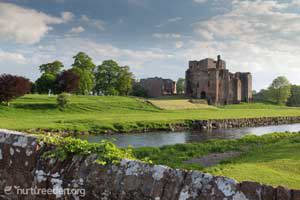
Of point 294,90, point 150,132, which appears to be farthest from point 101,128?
point 294,90

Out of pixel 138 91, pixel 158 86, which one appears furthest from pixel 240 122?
pixel 158 86

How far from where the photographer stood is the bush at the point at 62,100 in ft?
183

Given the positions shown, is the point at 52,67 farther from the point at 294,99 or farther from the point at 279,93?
the point at 294,99

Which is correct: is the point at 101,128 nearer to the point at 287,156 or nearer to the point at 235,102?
the point at 287,156

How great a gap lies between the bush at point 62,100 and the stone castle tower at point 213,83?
1965 inches

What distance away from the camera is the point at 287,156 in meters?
16.5

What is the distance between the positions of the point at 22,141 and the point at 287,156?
46.5 ft

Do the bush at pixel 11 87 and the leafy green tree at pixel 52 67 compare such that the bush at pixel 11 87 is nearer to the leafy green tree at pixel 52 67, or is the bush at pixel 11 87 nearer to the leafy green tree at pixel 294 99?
the leafy green tree at pixel 52 67

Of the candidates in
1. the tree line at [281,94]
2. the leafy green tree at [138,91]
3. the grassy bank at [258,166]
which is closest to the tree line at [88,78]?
the leafy green tree at [138,91]

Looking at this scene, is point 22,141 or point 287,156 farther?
point 287,156

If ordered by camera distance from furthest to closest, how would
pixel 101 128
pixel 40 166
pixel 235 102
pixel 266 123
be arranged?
pixel 235 102, pixel 266 123, pixel 101 128, pixel 40 166

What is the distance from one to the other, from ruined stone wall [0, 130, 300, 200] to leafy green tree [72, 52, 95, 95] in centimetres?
7895

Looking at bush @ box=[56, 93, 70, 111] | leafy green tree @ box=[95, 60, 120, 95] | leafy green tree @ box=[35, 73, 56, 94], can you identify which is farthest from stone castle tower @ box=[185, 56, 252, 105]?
bush @ box=[56, 93, 70, 111]

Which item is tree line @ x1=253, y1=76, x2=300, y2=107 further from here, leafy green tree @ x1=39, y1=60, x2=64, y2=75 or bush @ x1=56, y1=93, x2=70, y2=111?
bush @ x1=56, y1=93, x2=70, y2=111
